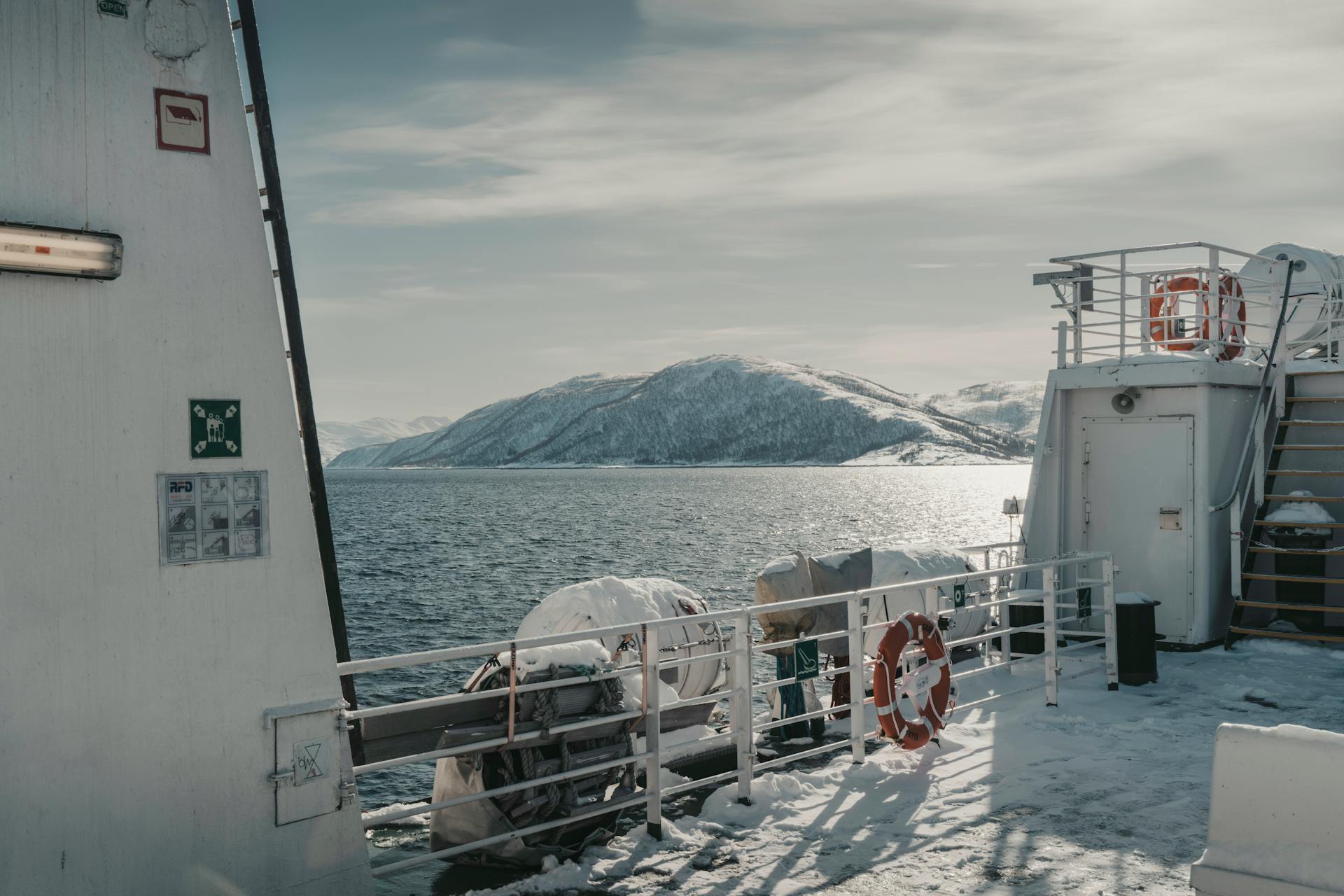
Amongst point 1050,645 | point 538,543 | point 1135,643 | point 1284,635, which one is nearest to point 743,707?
point 1050,645

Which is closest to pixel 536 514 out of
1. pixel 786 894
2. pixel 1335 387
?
pixel 1335 387

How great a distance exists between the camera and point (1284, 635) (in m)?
11.9

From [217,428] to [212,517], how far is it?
0.38 meters

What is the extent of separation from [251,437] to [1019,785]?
5.38 m

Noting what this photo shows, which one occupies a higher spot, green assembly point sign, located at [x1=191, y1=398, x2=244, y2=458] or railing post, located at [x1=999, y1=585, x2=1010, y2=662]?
green assembly point sign, located at [x1=191, y1=398, x2=244, y2=458]

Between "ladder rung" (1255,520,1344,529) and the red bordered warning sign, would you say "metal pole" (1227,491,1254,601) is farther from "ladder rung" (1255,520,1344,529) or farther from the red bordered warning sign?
the red bordered warning sign

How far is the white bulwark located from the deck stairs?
10.8 metres

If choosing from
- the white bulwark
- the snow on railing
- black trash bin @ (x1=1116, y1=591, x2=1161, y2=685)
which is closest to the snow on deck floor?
the snow on railing

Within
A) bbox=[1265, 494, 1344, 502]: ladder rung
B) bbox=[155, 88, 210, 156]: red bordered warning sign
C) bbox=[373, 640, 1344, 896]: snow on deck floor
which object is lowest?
bbox=[373, 640, 1344, 896]: snow on deck floor

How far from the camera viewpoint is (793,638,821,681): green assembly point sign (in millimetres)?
8086

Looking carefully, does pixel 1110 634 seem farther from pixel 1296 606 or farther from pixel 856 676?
pixel 856 676

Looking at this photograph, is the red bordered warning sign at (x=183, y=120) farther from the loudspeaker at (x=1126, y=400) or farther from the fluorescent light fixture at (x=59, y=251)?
the loudspeaker at (x=1126, y=400)

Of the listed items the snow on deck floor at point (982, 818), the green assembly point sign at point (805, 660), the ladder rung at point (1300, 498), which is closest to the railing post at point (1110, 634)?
the snow on deck floor at point (982, 818)

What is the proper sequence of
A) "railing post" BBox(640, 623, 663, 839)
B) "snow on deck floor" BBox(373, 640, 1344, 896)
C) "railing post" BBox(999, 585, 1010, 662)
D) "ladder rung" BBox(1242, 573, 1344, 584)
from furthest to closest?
"ladder rung" BBox(1242, 573, 1344, 584), "railing post" BBox(999, 585, 1010, 662), "railing post" BBox(640, 623, 663, 839), "snow on deck floor" BBox(373, 640, 1344, 896)
